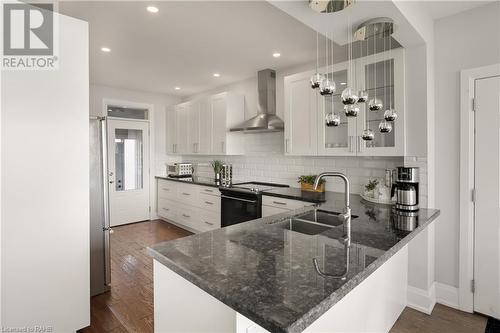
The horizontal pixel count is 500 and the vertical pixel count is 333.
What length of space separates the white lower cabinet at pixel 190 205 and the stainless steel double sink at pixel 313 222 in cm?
215

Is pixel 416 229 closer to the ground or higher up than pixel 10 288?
higher up

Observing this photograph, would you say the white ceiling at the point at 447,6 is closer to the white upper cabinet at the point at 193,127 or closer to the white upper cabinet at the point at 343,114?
the white upper cabinet at the point at 343,114

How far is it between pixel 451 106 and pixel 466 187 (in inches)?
29.1

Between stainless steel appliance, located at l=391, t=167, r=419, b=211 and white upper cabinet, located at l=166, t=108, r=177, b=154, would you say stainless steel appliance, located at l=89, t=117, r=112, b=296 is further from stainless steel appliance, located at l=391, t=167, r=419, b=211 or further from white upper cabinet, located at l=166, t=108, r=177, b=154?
→ white upper cabinet, located at l=166, t=108, r=177, b=154

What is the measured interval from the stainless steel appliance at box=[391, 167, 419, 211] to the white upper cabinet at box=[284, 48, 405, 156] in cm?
28

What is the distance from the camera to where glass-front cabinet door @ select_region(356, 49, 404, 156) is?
2.47m

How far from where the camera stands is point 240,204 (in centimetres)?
360

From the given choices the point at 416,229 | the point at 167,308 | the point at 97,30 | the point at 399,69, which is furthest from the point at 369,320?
the point at 97,30

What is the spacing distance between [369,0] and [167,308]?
203 cm

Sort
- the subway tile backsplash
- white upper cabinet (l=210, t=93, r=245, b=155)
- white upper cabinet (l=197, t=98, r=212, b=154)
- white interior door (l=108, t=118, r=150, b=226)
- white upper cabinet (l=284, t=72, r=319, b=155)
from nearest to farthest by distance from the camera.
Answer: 1. the subway tile backsplash
2. white upper cabinet (l=284, t=72, r=319, b=155)
3. white upper cabinet (l=210, t=93, r=245, b=155)
4. white upper cabinet (l=197, t=98, r=212, b=154)
5. white interior door (l=108, t=118, r=150, b=226)

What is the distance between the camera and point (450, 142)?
2.46 meters

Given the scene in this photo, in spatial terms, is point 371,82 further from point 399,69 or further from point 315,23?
point 315,23

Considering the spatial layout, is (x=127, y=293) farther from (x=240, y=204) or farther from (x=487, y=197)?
(x=487, y=197)

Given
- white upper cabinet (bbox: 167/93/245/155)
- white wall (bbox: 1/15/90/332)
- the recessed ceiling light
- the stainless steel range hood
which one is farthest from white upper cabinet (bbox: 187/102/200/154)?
white wall (bbox: 1/15/90/332)
